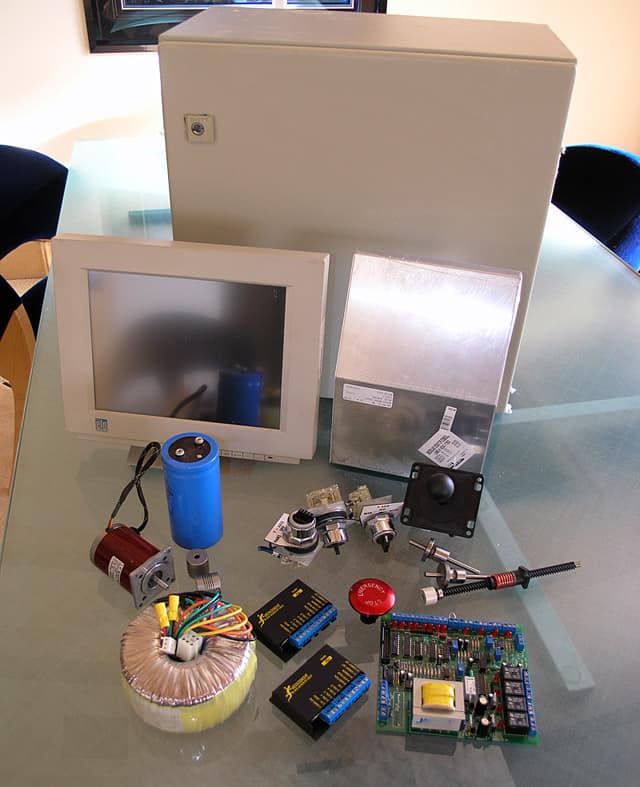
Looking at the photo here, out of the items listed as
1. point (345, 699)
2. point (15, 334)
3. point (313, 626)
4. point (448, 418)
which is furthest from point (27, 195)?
point (345, 699)

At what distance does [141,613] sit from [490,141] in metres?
0.82

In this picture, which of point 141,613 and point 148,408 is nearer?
point 141,613

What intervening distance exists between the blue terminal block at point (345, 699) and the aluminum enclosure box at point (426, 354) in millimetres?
375

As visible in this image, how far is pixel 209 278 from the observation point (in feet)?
3.33

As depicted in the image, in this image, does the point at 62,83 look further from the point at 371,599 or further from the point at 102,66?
the point at 371,599

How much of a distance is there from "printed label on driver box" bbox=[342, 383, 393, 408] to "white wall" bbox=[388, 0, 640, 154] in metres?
2.38

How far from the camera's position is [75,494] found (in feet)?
3.57

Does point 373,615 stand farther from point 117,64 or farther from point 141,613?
point 117,64

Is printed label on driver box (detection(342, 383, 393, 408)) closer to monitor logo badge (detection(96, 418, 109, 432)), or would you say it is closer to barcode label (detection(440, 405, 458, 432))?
barcode label (detection(440, 405, 458, 432))

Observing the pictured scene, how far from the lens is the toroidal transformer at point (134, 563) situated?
921mm

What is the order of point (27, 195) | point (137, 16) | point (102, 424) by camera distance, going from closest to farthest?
1. point (102, 424)
2. point (27, 195)
3. point (137, 16)

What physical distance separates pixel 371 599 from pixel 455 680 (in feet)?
0.47

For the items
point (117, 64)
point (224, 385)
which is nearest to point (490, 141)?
point (224, 385)

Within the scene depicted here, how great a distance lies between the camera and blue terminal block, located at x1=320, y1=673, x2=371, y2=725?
79 centimetres
